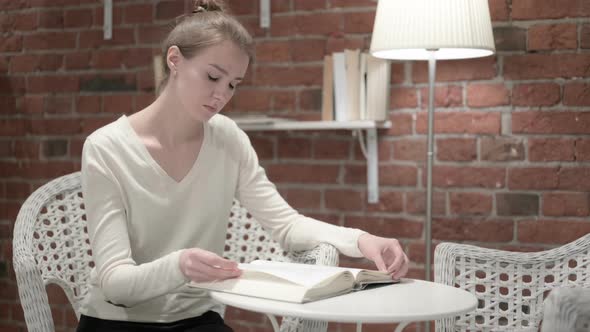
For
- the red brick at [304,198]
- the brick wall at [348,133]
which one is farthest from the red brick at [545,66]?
the red brick at [304,198]

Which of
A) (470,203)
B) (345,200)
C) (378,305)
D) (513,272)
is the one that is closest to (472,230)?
(470,203)

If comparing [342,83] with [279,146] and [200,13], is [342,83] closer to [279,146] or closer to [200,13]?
[279,146]

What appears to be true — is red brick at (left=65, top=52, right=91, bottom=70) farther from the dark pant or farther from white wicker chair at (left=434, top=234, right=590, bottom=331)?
white wicker chair at (left=434, top=234, right=590, bottom=331)

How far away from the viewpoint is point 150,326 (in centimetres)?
169

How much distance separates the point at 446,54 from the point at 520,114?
32 centimetres

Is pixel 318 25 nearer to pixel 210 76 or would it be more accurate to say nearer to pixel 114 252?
pixel 210 76

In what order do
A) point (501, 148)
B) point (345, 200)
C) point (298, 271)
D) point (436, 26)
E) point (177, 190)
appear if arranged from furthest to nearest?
1. point (345, 200)
2. point (501, 148)
3. point (436, 26)
4. point (177, 190)
5. point (298, 271)

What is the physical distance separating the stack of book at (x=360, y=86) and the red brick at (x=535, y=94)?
42cm

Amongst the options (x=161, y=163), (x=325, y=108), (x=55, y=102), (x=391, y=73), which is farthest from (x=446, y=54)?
(x=55, y=102)

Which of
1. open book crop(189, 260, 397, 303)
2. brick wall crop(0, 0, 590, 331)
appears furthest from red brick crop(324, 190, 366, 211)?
open book crop(189, 260, 397, 303)

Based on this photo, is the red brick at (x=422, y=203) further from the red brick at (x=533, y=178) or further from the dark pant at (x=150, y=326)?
the dark pant at (x=150, y=326)

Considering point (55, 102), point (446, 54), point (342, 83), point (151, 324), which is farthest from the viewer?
point (55, 102)

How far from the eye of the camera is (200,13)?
5.85ft

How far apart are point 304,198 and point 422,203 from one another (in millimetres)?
439
